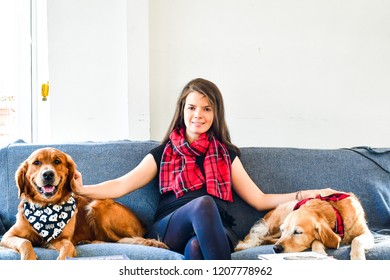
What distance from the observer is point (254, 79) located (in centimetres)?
346

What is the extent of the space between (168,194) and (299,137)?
4.18ft

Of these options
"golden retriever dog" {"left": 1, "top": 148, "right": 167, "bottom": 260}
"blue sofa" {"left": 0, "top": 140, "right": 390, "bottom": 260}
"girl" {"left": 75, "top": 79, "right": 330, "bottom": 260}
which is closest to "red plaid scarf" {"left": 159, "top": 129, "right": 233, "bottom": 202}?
"girl" {"left": 75, "top": 79, "right": 330, "bottom": 260}

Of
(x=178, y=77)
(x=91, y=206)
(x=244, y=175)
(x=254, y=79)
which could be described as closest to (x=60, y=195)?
(x=91, y=206)

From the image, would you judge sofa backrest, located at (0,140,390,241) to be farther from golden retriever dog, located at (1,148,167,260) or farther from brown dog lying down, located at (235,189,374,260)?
golden retriever dog, located at (1,148,167,260)

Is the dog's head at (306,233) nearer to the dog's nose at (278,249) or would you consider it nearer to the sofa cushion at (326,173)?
the dog's nose at (278,249)

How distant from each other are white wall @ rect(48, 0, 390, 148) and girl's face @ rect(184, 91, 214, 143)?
86 cm

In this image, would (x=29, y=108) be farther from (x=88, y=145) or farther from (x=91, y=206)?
(x=91, y=206)

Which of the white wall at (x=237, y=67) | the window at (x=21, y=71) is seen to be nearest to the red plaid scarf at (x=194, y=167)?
the white wall at (x=237, y=67)

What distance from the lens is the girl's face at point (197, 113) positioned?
2475 millimetres

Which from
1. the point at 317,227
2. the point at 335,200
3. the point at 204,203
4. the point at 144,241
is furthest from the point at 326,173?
the point at 144,241

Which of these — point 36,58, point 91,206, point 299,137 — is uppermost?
point 36,58

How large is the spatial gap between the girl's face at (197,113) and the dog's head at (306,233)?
547mm

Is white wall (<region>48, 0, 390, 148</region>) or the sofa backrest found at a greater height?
white wall (<region>48, 0, 390, 148</region>)

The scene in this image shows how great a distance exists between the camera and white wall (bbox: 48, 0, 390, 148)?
3.31 meters
